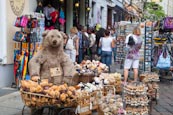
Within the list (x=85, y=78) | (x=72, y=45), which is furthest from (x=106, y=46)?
(x=85, y=78)

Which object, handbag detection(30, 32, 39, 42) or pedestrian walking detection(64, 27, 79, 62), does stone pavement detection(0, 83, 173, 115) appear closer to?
handbag detection(30, 32, 39, 42)

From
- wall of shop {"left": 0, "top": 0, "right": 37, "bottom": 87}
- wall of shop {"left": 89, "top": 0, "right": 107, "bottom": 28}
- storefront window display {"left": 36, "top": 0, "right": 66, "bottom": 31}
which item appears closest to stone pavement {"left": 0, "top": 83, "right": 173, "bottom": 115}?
wall of shop {"left": 0, "top": 0, "right": 37, "bottom": 87}

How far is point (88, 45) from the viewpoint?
1308cm

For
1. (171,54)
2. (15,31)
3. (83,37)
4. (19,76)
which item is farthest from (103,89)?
(83,37)

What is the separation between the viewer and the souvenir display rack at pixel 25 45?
8336 mm

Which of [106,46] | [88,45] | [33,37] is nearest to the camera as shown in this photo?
[33,37]

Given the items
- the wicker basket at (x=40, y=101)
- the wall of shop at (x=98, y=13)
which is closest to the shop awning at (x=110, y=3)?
the wall of shop at (x=98, y=13)

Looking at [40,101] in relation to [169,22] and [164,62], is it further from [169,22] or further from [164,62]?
[169,22]

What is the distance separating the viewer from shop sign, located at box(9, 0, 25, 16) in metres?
8.63

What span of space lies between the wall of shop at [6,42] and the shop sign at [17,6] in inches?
4.1

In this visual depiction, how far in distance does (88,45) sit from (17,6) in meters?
4.70

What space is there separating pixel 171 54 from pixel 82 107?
267 inches

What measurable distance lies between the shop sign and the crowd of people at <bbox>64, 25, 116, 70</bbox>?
62.5 inches

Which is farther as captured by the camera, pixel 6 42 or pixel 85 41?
pixel 85 41
